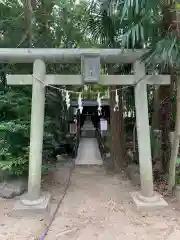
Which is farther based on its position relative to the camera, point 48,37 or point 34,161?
point 48,37

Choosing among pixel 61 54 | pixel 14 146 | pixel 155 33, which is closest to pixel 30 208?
pixel 14 146

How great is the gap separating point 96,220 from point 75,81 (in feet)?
7.12

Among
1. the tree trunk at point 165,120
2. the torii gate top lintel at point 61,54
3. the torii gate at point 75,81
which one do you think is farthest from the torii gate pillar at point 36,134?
the tree trunk at point 165,120

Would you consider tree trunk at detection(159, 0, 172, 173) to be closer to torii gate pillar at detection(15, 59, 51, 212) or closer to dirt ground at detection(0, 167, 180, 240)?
dirt ground at detection(0, 167, 180, 240)

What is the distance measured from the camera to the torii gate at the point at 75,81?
405 centimetres

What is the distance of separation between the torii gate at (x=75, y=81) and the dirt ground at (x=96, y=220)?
0.29 meters

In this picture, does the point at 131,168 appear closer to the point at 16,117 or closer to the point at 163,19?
the point at 16,117

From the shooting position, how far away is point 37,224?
3592 mm

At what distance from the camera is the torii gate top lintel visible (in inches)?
161

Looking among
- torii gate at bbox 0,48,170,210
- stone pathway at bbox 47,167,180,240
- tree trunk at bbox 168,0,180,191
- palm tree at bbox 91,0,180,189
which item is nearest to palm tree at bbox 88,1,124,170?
palm tree at bbox 91,0,180,189

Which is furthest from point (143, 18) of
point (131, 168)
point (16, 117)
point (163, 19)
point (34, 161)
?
point (131, 168)

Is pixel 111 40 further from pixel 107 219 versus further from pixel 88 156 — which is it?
pixel 88 156

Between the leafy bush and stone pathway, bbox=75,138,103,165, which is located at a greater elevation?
the leafy bush

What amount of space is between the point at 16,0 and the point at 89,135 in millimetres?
8818
